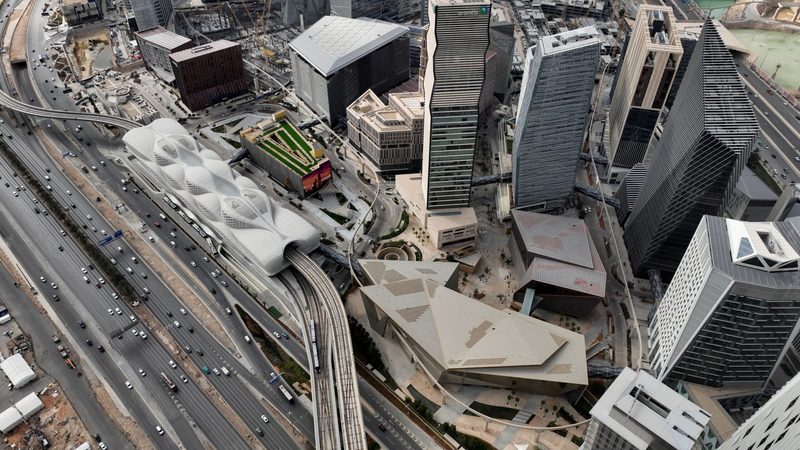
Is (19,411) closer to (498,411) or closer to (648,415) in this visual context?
(498,411)

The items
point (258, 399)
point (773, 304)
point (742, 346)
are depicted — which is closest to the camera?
point (773, 304)

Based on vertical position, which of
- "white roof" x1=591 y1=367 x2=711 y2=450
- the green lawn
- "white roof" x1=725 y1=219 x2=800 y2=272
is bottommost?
the green lawn

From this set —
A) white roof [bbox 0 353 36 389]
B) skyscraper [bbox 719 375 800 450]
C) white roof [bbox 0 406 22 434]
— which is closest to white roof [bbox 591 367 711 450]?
skyscraper [bbox 719 375 800 450]

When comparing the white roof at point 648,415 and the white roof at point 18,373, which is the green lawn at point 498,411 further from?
the white roof at point 18,373

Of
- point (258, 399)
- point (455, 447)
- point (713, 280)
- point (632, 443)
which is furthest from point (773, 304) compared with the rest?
point (258, 399)

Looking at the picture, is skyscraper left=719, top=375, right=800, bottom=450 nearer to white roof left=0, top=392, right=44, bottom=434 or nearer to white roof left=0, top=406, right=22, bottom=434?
white roof left=0, top=392, right=44, bottom=434

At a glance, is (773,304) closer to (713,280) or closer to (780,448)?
(713,280)
